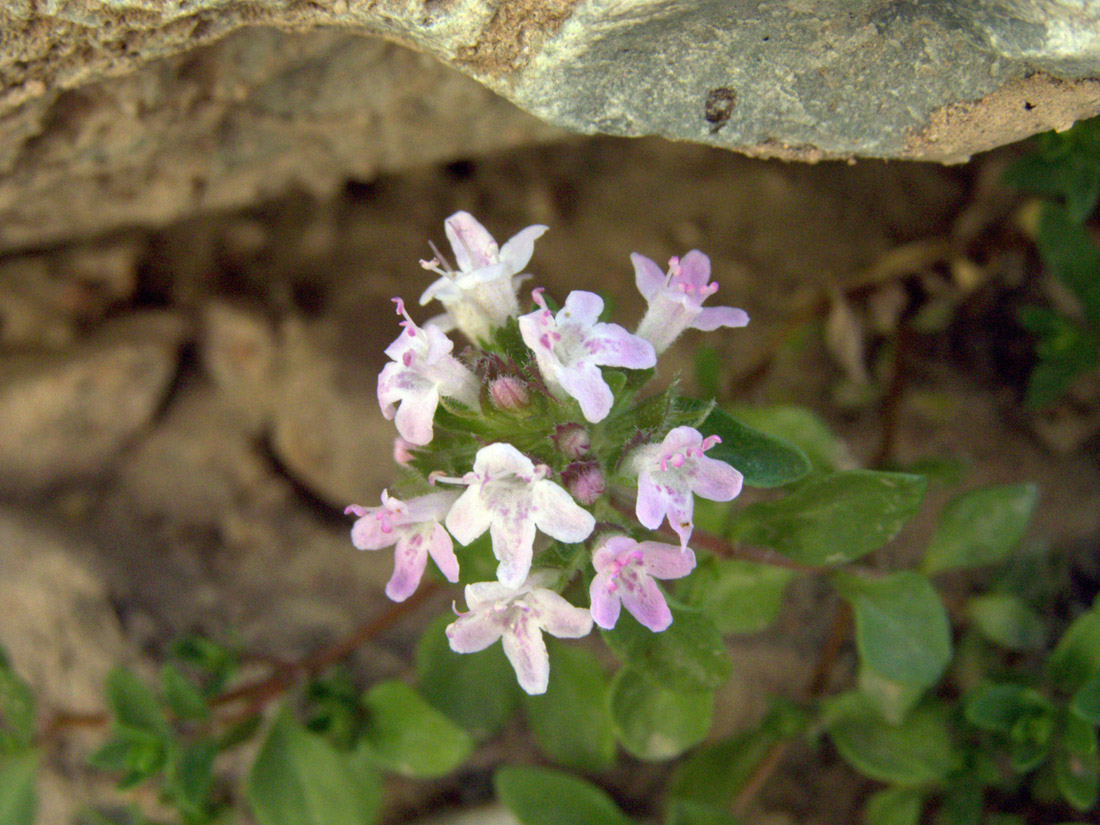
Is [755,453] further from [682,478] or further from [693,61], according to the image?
[693,61]

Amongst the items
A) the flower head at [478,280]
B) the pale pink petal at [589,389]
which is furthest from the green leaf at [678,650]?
the flower head at [478,280]

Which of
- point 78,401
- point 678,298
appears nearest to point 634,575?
point 678,298

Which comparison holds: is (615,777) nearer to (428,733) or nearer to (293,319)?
(428,733)

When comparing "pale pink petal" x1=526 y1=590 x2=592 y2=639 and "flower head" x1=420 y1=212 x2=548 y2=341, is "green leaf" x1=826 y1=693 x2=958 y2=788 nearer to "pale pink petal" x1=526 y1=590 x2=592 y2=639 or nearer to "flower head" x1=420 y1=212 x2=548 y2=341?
"pale pink petal" x1=526 y1=590 x2=592 y2=639

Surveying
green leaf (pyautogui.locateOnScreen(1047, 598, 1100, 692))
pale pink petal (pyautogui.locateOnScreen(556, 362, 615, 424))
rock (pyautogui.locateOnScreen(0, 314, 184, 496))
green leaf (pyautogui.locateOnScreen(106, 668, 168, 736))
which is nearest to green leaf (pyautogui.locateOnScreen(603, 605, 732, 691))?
pale pink petal (pyautogui.locateOnScreen(556, 362, 615, 424))

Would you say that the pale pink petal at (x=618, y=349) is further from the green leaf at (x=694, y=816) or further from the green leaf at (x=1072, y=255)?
the green leaf at (x=1072, y=255)
